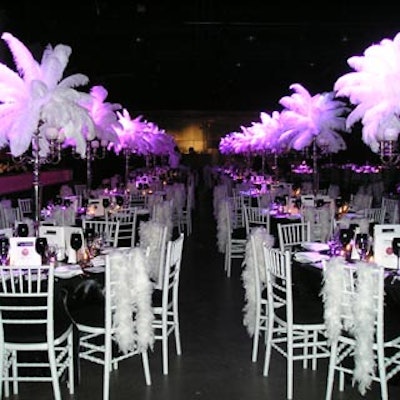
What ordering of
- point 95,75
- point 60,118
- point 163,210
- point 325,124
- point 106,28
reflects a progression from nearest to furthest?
1. point 60,118
2. point 163,210
3. point 325,124
4. point 106,28
5. point 95,75

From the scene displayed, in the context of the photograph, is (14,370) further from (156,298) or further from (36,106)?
(36,106)

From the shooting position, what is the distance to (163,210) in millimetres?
7086

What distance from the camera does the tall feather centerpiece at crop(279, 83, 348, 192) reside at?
8773 mm

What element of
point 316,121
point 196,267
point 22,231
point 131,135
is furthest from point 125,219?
point 131,135

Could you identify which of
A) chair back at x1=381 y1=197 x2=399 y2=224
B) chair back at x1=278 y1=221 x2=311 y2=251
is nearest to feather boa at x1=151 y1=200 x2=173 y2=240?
chair back at x1=278 y1=221 x2=311 y2=251

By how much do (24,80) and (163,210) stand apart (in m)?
2.49

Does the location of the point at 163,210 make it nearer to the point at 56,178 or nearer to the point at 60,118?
the point at 60,118

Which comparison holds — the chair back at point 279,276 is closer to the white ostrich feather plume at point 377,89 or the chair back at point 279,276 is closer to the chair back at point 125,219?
the white ostrich feather plume at point 377,89

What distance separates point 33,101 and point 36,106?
0.18 feet

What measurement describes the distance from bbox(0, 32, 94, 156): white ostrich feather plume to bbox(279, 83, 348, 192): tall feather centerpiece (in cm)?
428

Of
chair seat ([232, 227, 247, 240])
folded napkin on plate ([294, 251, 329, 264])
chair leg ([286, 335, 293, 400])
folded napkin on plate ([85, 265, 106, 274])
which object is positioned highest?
folded napkin on plate ([294, 251, 329, 264])

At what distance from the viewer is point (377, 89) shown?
5.48m

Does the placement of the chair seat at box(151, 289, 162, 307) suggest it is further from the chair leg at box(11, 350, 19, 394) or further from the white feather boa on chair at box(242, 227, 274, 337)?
the chair leg at box(11, 350, 19, 394)

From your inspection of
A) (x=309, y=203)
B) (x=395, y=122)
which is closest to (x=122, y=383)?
(x=395, y=122)
